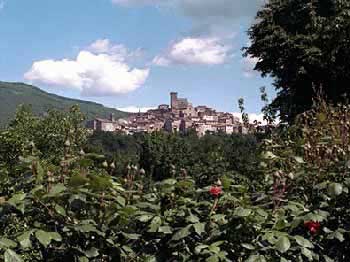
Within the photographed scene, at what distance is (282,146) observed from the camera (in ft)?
11.8

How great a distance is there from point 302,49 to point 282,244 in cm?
1857

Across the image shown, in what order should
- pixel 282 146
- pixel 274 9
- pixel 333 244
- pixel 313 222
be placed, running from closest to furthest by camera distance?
pixel 313 222, pixel 333 244, pixel 282 146, pixel 274 9

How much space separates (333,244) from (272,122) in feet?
20.6

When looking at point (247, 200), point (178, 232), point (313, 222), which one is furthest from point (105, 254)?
point (313, 222)

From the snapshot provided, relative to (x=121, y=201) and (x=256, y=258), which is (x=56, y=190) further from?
(x=256, y=258)

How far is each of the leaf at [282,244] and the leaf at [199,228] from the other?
0.26 m

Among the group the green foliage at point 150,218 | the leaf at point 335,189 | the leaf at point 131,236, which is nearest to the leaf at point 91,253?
the green foliage at point 150,218

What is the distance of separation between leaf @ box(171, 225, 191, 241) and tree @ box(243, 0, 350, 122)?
16250 millimetres

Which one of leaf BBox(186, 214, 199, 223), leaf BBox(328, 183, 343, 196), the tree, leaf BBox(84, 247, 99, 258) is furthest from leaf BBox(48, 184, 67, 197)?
the tree

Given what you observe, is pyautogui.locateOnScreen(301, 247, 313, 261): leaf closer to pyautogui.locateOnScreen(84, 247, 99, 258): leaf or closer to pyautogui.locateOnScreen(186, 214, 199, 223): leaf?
pyautogui.locateOnScreen(186, 214, 199, 223): leaf

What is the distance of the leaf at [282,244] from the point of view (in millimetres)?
2029

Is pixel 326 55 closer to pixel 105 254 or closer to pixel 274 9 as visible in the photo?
pixel 274 9

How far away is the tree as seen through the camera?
19.4 metres

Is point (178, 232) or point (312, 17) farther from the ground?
point (312, 17)
